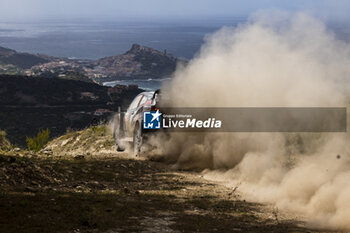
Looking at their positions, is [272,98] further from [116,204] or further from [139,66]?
[139,66]

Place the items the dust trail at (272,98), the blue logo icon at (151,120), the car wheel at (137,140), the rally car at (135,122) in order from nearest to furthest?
the dust trail at (272,98) < the blue logo icon at (151,120) < the rally car at (135,122) < the car wheel at (137,140)

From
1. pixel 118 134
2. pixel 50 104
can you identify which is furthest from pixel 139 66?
pixel 118 134

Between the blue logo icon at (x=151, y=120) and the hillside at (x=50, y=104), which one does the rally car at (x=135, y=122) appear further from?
the hillside at (x=50, y=104)

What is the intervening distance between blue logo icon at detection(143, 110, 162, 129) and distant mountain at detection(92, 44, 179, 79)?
15520cm

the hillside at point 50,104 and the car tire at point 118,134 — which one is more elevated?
the car tire at point 118,134

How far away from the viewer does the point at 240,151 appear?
14.3 meters

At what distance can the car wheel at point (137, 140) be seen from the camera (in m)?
16.7

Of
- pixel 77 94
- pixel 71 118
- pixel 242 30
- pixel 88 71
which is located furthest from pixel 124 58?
pixel 242 30

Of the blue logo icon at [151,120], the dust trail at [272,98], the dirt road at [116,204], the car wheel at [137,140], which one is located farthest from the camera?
the car wheel at [137,140]

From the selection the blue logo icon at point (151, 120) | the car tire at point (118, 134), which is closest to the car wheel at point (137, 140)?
the blue logo icon at point (151, 120)

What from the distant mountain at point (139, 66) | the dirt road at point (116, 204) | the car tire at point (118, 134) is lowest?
the distant mountain at point (139, 66)

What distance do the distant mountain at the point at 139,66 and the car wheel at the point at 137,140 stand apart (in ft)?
506

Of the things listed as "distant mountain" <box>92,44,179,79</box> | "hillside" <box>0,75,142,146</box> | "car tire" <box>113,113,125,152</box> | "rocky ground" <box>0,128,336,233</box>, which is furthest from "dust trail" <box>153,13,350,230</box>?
"distant mountain" <box>92,44,179,79</box>

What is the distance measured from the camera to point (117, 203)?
9281 mm
